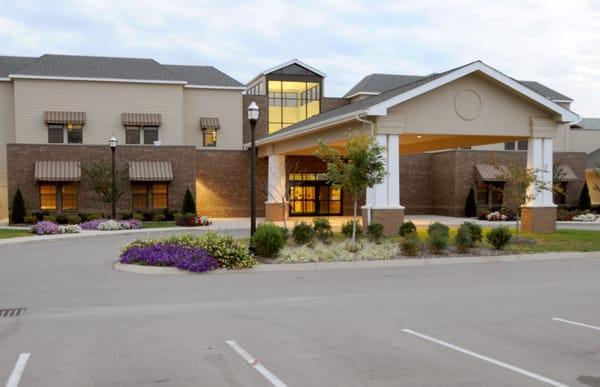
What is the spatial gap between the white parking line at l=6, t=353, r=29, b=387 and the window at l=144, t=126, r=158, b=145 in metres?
32.6

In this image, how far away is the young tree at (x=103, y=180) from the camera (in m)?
31.2

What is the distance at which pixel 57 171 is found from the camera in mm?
32938

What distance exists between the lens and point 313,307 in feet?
32.6

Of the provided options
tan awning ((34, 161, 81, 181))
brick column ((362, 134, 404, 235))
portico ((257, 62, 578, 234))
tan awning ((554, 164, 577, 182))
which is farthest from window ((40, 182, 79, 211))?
tan awning ((554, 164, 577, 182))

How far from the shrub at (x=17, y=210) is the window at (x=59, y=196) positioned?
5.37 feet

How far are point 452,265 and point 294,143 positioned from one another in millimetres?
15490

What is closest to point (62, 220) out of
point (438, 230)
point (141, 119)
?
point (141, 119)

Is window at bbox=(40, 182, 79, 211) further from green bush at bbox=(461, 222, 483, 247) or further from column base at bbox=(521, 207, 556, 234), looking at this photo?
column base at bbox=(521, 207, 556, 234)

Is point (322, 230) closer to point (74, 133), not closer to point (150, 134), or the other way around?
point (150, 134)

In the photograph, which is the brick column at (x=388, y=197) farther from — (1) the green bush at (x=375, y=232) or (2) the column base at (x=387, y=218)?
(1) the green bush at (x=375, y=232)

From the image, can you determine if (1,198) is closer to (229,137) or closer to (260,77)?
(229,137)

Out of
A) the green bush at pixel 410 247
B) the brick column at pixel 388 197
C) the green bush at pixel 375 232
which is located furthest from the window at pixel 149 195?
the green bush at pixel 410 247

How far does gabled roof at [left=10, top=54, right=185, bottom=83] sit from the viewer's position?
36781mm

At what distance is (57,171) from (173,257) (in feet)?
69.9
